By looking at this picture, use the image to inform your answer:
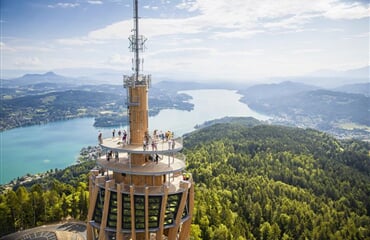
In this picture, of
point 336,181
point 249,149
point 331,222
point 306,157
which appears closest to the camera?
point 331,222

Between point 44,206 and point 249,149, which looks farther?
point 249,149

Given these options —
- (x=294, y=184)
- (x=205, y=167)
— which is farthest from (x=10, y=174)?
(x=294, y=184)

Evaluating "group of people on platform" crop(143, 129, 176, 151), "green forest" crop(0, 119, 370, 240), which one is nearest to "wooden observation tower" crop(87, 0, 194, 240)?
"group of people on platform" crop(143, 129, 176, 151)

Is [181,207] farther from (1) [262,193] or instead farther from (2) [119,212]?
(1) [262,193]

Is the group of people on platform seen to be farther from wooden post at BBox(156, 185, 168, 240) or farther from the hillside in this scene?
the hillside

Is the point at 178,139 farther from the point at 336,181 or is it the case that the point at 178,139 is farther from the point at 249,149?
the point at 249,149

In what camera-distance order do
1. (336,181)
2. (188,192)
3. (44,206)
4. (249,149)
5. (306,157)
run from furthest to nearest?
(249,149) → (306,157) → (336,181) → (44,206) → (188,192)
